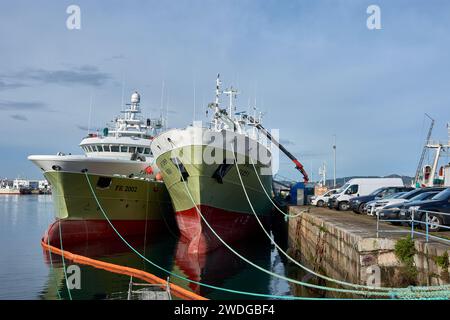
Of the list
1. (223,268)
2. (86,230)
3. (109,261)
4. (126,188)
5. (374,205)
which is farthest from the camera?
(126,188)

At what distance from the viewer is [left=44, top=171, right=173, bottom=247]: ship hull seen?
23.3m

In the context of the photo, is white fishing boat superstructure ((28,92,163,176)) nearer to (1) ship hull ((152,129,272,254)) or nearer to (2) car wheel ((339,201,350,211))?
(1) ship hull ((152,129,272,254))

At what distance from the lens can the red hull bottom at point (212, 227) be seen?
20.3m

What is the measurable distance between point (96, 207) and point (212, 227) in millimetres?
7443

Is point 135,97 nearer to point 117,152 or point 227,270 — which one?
point 117,152

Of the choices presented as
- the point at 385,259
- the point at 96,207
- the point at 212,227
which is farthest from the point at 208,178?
the point at 385,259

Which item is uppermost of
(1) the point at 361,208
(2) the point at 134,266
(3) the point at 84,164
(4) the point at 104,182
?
(3) the point at 84,164

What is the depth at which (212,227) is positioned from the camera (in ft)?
68.2

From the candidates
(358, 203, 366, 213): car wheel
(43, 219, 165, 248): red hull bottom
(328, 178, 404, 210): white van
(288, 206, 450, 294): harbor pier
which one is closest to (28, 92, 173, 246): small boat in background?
(43, 219, 165, 248): red hull bottom

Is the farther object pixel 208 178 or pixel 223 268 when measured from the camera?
pixel 208 178

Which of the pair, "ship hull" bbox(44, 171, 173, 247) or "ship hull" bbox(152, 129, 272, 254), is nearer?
"ship hull" bbox(152, 129, 272, 254)

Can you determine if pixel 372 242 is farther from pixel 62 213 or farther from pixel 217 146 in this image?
pixel 62 213

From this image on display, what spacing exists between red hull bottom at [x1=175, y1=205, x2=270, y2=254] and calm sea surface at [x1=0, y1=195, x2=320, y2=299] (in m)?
0.58
